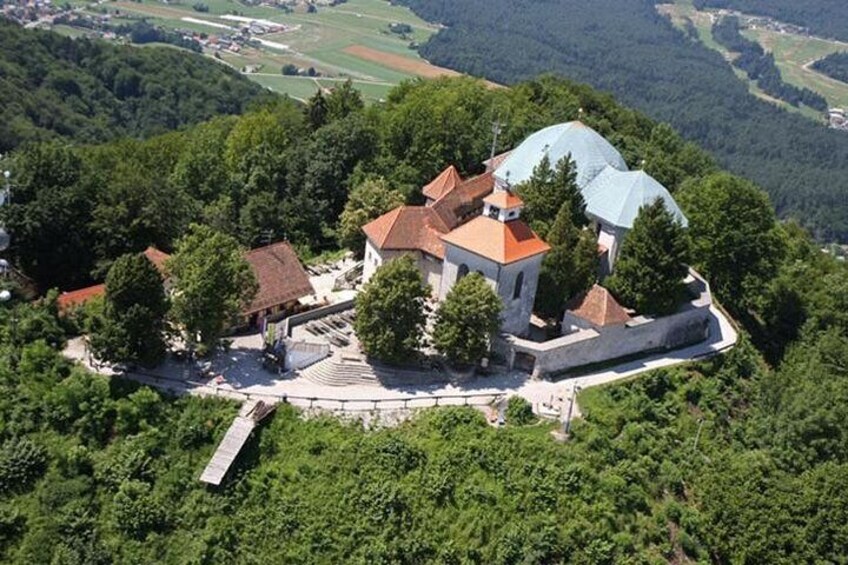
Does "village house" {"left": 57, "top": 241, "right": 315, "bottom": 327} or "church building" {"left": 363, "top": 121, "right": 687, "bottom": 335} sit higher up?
"church building" {"left": 363, "top": 121, "right": 687, "bottom": 335}

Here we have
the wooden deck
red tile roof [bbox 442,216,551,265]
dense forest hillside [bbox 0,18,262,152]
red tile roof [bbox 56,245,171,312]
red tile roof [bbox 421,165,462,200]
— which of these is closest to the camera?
the wooden deck

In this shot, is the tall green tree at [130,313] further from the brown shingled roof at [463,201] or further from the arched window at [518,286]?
the brown shingled roof at [463,201]

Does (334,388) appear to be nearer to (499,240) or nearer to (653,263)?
(499,240)

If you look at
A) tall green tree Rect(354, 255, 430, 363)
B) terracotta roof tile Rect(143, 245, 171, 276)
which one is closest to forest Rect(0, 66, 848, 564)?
terracotta roof tile Rect(143, 245, 171, 276)

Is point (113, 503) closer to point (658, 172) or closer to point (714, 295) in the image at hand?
point (714, 295)

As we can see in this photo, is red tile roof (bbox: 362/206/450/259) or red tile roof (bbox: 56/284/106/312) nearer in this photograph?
red tile roof (bbox: 56/284/106/312)

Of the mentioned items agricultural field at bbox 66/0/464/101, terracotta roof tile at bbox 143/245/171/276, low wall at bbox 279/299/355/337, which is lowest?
agricultural field at bbox 66/0/464/101

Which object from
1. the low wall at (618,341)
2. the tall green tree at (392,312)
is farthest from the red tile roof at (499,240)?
the low wall at (618,341)

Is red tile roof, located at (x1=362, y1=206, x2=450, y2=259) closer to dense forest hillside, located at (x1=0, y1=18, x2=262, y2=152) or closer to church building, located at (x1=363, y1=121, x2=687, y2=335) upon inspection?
church building, located at (x1=363, y1=121, x2=687, y2=335)
